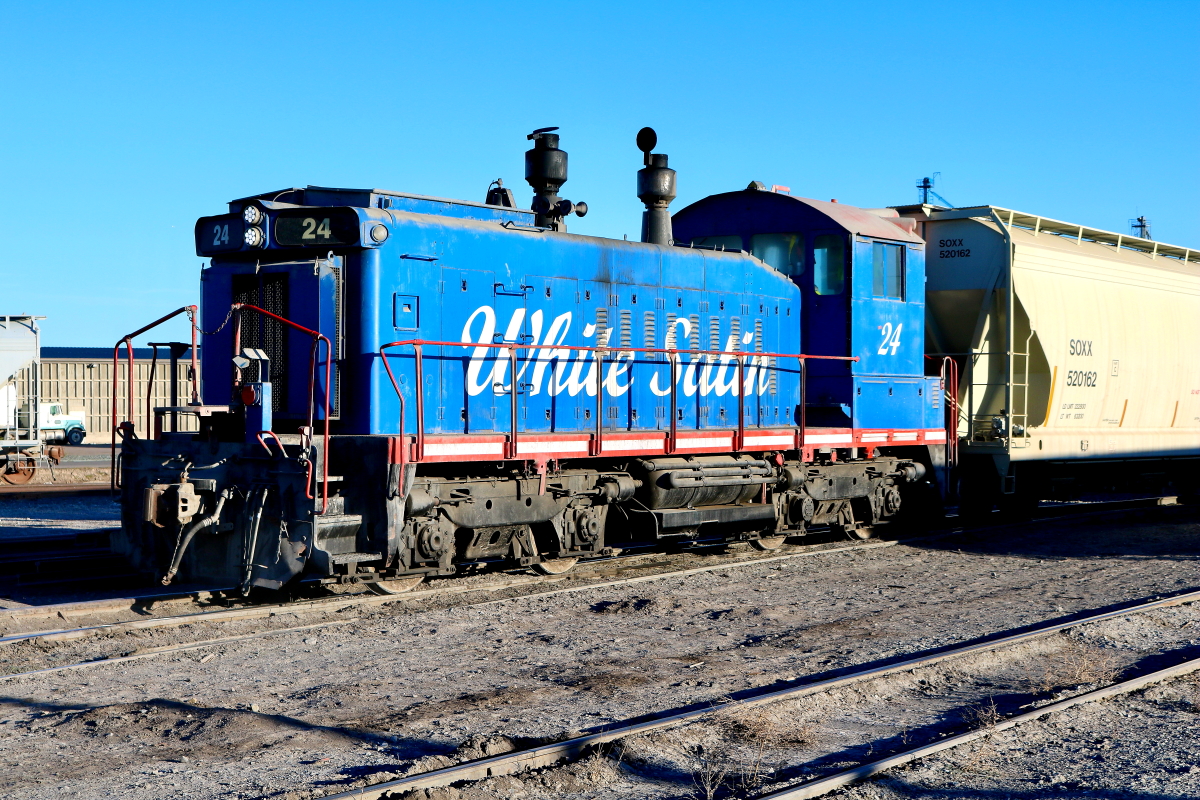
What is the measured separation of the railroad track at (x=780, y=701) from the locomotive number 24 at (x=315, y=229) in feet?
16.3

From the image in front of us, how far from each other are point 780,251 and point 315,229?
5755mm

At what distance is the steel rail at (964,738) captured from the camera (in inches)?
183

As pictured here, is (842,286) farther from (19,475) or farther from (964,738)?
(19,475)

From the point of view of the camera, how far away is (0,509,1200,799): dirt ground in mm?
5012

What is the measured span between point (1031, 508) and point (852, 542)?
4204mm

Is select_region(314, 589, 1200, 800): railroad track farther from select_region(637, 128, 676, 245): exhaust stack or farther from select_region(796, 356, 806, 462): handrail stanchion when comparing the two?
select_region(637, 128, 676, 245): exhaust stack

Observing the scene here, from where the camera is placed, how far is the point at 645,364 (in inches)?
438

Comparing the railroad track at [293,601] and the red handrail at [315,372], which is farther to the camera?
the red handrail at [315,372]

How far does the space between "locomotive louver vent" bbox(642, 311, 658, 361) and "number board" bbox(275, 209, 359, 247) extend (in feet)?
11.1

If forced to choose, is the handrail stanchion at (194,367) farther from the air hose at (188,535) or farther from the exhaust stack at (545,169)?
the exhaust stack at (545,169)

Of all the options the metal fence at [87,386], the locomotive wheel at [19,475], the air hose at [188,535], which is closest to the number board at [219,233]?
the air hose at [188,535]

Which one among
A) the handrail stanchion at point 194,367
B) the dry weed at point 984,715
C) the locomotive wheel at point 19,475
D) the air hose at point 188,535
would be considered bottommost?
the dry weed at point 984,715

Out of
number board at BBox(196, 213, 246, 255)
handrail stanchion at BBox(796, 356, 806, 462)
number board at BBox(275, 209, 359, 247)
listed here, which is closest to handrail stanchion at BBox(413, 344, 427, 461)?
number board at BBox(275, 209, 359, 247)

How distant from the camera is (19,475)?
22625mm
